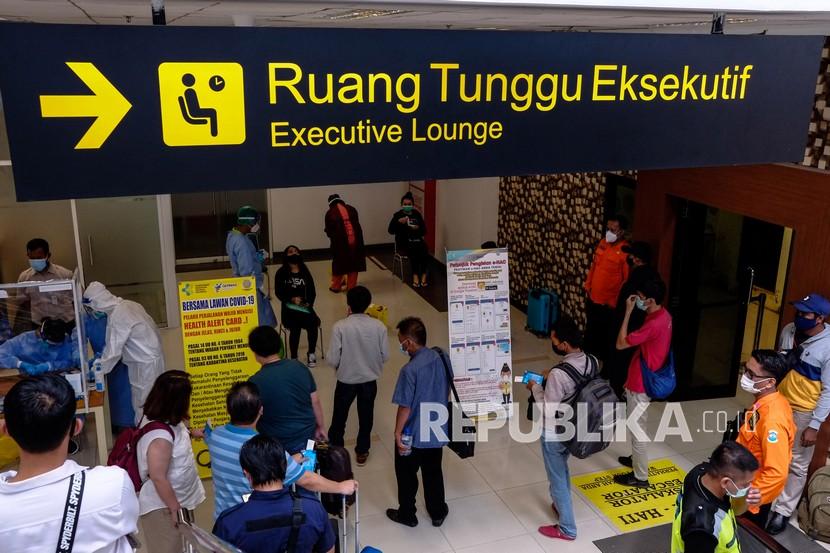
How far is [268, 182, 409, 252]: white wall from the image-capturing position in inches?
487

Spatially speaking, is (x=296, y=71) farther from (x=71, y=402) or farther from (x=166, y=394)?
(x=166, y=394)

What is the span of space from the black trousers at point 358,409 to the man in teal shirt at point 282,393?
3.99 feet

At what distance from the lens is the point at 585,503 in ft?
18.1

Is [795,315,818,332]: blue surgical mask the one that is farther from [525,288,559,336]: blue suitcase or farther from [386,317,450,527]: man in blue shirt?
[525,288,559,336]: blue suitcase

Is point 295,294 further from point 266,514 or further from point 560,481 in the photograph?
point 266,514

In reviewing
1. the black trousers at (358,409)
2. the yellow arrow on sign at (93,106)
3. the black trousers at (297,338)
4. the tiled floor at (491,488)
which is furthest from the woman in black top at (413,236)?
the yellow arrow on sign at (93,106)

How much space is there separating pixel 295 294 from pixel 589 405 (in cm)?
375

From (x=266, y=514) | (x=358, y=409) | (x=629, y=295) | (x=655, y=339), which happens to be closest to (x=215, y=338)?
(x=358, y=409)

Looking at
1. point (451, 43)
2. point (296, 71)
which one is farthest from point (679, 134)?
point (296, 71)

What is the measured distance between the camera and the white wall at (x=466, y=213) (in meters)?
10.4

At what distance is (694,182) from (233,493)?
4.67m

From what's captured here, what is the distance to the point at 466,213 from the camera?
11125 millimetres

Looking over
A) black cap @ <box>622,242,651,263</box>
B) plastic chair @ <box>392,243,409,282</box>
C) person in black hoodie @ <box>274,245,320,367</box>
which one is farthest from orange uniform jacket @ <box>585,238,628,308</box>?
plastic chair @ <box>392,243,409,282</box>

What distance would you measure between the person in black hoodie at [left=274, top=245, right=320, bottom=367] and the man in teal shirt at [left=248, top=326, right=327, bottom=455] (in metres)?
2.82
